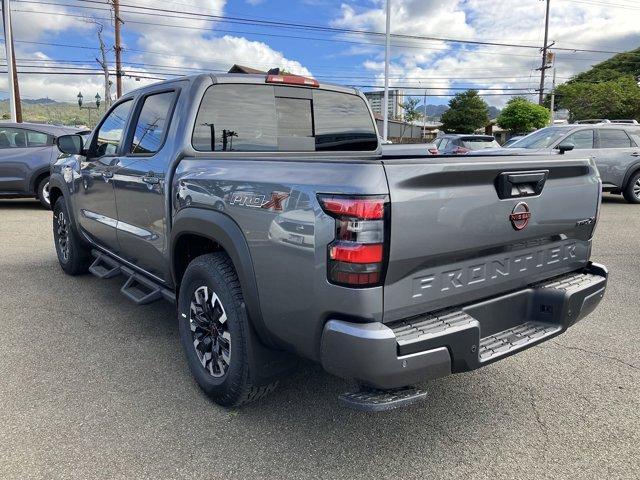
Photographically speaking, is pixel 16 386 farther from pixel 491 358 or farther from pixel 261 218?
pixel 491 358

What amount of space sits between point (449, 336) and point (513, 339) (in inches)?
22.2

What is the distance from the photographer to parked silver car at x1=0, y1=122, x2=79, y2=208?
9.91 meters

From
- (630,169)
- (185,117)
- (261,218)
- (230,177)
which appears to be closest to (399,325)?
(261,218)

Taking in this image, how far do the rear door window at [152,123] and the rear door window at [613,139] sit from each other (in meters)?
10.6

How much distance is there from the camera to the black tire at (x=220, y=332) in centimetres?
259

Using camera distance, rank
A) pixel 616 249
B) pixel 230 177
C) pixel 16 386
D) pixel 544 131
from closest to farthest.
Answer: pixel 230 177 < pixel 16 386 < pixel 616 249 < pixel 544 131

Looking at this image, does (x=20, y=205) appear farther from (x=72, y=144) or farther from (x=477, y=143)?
(x=477, y=143)

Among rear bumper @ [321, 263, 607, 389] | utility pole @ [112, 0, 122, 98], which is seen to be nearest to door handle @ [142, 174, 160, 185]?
rear bumper @ [321, 263, 607, 389]

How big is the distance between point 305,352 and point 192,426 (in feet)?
3.10

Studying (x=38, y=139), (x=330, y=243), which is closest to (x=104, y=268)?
(x=330, y=243)

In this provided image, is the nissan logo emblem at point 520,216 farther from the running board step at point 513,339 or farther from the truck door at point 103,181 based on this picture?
the truck door at point 103,181

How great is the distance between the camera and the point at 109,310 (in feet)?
14.9

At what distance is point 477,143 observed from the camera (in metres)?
14.5

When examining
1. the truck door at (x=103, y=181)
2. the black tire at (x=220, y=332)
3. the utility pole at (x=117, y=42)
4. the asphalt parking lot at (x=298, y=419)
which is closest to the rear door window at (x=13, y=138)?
the truck door at (x=103, y=181)
